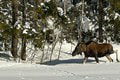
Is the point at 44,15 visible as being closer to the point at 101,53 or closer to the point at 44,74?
the point at 101,53

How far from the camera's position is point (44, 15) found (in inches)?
1033

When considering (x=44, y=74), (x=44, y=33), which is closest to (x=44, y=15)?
(x=44, y=33)

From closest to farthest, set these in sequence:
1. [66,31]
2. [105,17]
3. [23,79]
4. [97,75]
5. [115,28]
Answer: [23,79], [97,75], [66,31], [115,28], [105,17]

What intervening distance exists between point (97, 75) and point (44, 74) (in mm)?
1996

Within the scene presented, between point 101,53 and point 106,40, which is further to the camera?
point 106,40

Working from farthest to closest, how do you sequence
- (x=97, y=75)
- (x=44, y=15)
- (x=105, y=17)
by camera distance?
(x=105, y=17)
(x=44, y=15)
(x=97, y=75)

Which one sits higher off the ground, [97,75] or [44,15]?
[44,15]

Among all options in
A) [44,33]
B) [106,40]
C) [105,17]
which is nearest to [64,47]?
[106,40]

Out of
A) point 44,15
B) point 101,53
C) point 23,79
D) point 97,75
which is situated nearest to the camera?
point 23,79

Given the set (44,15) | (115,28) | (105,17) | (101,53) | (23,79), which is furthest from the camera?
(105,17)

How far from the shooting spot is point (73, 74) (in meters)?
13.2

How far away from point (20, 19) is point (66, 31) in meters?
5.33

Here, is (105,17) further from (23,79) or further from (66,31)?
(23,79)

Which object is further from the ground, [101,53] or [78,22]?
[78,22]
